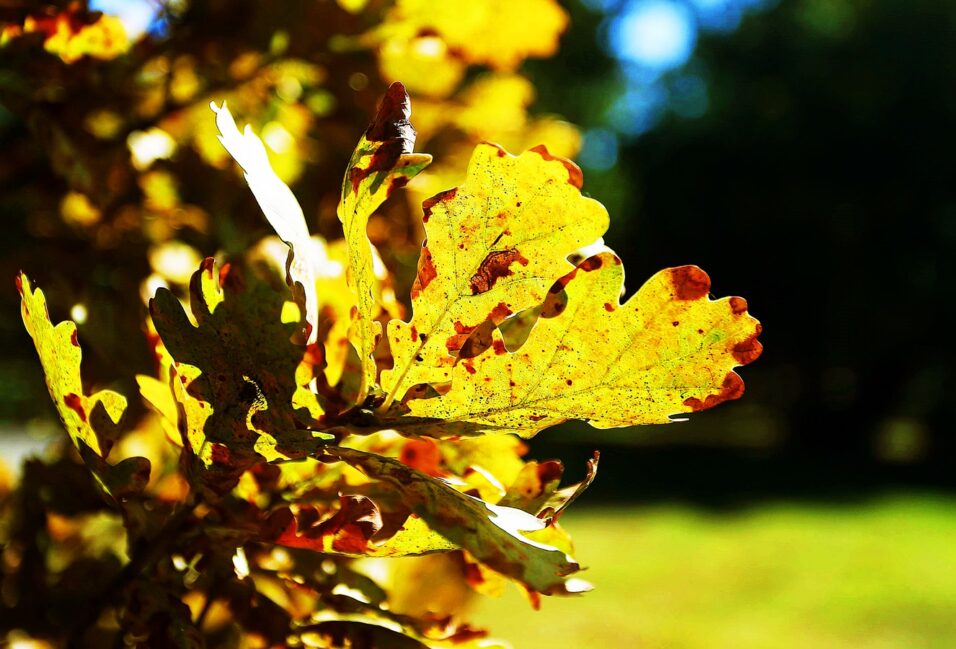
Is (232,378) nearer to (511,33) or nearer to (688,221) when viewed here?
(511,33)

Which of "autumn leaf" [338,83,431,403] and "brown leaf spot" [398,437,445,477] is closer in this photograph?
"autumn leaf" [338,83,431,403]

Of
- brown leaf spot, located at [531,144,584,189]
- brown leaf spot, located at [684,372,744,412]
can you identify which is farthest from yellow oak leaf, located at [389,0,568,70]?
brown leaf spot, located at [684,372,744,412]

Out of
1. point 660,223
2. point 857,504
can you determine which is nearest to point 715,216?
point 660,223

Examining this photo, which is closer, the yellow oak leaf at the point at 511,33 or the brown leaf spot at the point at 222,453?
the brown leaf spot at the point at 222,453

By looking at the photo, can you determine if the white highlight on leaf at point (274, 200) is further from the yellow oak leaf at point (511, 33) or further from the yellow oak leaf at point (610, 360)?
the yellow oak leaf at point (511, 33)

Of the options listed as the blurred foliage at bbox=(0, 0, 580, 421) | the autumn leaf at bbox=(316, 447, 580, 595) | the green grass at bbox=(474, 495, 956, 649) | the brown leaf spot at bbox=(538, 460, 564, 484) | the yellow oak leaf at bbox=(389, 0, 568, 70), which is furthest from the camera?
the green grass at bbox=(474, 495, 956, 649)

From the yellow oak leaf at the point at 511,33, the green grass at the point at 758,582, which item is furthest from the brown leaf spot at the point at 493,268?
the green grass at the point at 758,582

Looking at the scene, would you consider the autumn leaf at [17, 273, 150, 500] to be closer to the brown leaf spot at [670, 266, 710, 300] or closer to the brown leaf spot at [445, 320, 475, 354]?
the brown leaf spot at [445, 320, 475, 354]
